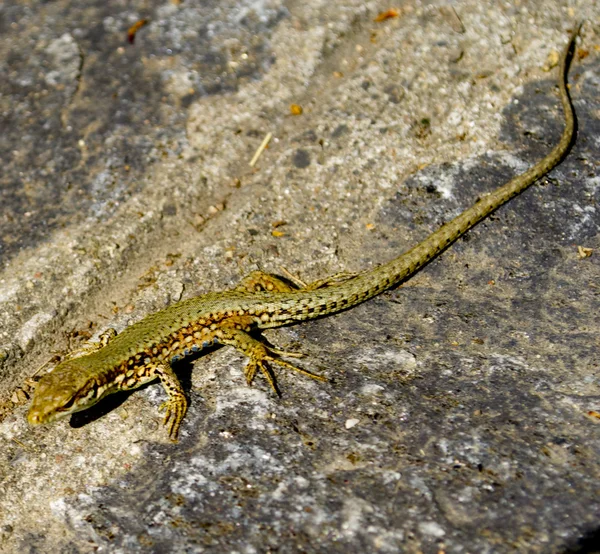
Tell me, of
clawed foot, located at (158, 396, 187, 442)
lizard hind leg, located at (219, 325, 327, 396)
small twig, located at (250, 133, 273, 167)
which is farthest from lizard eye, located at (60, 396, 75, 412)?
small twig, located at (250, 133, 273, 167)

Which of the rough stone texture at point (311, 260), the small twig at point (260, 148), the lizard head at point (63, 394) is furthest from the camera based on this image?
the small twig at point (260, 148)

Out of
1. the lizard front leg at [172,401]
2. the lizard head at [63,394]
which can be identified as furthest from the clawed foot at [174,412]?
the lizard head at [63,394]

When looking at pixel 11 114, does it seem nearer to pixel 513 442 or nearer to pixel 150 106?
pixel 150 106

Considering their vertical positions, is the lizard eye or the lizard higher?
the lizard eye

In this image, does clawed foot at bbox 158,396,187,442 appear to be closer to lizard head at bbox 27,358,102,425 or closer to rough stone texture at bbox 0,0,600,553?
rough stone texture at bbox 0,0,600,553

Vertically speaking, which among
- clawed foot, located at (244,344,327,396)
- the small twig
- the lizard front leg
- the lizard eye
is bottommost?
clawed foot, located at (244,344,327,396)

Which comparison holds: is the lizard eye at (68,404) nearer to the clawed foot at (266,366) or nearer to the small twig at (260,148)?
the clawed foot at (266,366)
